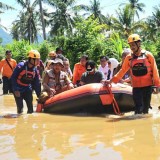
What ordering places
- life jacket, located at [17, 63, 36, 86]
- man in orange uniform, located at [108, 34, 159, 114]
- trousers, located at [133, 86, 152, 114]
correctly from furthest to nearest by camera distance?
life jacket, located at [17, 63, 36, 86] < trousers, located at [133, 86, 152, 114] < man in orange uniform, located at [108, 34, 159, 114]

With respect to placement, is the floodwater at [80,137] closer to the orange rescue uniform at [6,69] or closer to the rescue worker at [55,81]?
the rescue worker at [55,81]

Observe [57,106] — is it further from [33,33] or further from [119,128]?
[33,33]

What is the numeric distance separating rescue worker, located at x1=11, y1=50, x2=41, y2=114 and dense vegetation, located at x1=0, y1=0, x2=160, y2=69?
8.93 metres

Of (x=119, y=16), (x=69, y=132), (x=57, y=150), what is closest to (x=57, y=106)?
(x=69, y=132)

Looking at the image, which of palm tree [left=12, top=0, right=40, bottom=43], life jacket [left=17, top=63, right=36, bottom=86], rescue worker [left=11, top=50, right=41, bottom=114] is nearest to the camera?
rescue worker [left=11, top=50, right=41, bottom=114]

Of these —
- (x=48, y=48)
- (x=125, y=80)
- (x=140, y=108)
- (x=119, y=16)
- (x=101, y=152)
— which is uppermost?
(x=119, y=16)

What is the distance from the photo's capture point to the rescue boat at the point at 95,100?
6758 millimetres

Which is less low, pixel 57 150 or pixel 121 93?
pixel 121 93

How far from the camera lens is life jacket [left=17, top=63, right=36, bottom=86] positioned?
698 cm

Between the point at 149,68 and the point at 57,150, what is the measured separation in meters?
2.64

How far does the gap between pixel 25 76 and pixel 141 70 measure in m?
2.20

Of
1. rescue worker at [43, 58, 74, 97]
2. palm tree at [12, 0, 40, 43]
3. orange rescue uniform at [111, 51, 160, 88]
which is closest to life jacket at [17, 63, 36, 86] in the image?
rescue worker at [43, 58, 74, 97]

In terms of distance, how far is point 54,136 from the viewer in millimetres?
4828

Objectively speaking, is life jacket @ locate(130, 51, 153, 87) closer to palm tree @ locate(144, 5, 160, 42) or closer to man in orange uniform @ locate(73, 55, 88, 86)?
man in orange uniform @ locate(73, 55, 88, 86)
